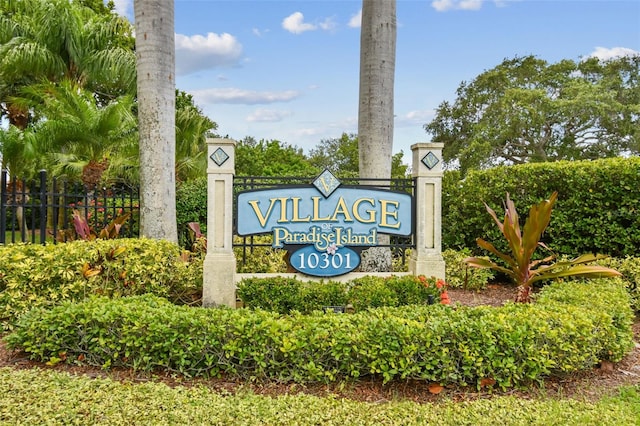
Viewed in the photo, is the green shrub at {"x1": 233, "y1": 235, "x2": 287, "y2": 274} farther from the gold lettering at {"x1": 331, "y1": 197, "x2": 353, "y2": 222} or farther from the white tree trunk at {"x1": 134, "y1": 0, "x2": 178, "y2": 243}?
the gold lettering at {"x1": 331, "y1": 197, "x2": 353, "y2": 222}

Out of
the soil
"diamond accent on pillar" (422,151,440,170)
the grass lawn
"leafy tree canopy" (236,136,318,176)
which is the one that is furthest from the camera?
"leafy tree canopy" (236,136,318,176)

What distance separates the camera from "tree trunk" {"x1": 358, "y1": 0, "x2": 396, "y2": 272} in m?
6.99

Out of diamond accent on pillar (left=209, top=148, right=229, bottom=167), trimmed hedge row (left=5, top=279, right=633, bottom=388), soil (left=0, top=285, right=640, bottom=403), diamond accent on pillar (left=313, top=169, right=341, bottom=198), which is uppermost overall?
diamond accent on pillar (left=209, top=148, right=229, bottom=167)

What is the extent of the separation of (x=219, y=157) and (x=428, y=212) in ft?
8.62

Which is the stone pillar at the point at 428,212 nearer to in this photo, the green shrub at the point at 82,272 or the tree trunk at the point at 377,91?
the tree trunk at the point at 377,91

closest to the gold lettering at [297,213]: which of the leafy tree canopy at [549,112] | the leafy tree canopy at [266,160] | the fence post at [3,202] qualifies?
the fence post at [3,202]

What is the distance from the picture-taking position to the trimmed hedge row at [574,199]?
23.0 feet

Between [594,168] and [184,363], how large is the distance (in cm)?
647

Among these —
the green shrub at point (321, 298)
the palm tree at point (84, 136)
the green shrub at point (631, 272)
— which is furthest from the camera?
the palm tree at point (84, 136)

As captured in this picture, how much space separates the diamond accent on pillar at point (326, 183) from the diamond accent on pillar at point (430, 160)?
3.78ft

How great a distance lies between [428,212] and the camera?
5.95 m

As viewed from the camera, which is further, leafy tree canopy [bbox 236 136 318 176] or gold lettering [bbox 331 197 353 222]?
leafy tree canopy [bbox 236 136 318 176]

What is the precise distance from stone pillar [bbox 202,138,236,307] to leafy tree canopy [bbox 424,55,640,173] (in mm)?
16482

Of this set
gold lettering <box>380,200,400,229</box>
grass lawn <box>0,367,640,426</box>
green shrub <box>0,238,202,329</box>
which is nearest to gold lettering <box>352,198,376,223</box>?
gold lettering <box>380,200,400,229</box>
